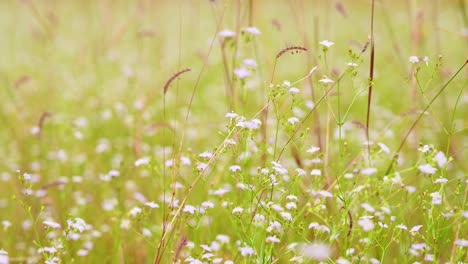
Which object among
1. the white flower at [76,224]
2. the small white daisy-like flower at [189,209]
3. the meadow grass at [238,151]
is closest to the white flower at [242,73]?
the meadow grass at [238,151]

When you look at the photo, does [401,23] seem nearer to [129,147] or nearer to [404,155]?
[404,155]

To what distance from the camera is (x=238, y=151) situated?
2.52 metres

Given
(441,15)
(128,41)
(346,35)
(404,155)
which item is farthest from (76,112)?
(441,15)

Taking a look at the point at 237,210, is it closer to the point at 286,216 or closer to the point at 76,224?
the point at 286,216

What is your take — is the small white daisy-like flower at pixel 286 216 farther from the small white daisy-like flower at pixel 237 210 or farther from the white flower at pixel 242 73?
the white flower at pixel 242 73

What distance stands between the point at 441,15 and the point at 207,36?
5219 mm

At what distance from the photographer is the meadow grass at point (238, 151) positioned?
2377 mm

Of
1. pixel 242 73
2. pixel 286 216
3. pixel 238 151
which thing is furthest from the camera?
pixel 242 73

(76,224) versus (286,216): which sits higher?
(76,224)

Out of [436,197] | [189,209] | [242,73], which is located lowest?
[436,197]

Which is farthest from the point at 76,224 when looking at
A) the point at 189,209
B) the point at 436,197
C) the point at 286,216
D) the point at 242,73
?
the point at 436,197

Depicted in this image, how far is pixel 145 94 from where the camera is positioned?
603 cm

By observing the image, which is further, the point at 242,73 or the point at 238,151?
the point at 242,73

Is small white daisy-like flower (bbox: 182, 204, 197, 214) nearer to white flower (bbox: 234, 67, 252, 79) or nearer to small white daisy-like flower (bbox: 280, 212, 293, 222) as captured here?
small white daisy-like flower (bbox: 280, 212, 293, 222)
